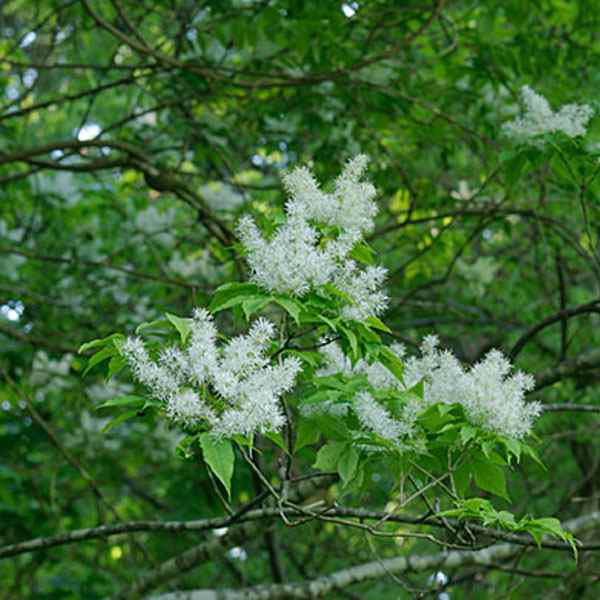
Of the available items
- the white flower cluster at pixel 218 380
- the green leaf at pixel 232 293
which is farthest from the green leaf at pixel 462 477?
the green leaf at pixel 232 293

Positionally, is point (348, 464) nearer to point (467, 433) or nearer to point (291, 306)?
point (467, 433)

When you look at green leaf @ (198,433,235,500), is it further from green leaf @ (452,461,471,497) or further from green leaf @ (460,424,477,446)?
green leaf @ (452,461,471,497)

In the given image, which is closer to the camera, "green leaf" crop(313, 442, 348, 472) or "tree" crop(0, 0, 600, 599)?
"tree" crop(0, 0, 600, 599)

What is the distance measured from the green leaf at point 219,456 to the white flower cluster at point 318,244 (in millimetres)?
306

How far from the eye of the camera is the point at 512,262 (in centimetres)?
576

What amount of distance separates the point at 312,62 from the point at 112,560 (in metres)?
3.66

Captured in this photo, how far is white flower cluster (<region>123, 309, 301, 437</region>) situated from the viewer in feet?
6.06

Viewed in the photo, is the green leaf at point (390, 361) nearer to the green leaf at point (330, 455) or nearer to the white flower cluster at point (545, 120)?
the green leaf at point (330, 455)

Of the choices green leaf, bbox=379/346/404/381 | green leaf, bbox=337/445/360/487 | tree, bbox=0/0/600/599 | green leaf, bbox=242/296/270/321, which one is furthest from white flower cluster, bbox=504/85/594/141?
green leaf, bbox=242/296/270/321

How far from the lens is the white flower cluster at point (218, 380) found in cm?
185

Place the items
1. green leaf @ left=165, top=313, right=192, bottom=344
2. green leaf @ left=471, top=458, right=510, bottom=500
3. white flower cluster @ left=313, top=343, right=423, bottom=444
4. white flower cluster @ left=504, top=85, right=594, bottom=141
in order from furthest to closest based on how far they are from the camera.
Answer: white flower cluster @ left=504, top=85, right=594, bottom=141, green leaf @ left=471, top=458, right=510, bottom=500, white flower cluster @ left=313, top=343, right=423, bottom=444, green leaf @ left=165, top=313, right=192, bottom=344

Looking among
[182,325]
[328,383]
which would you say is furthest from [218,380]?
[328,383]

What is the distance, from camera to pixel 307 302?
6.51ft

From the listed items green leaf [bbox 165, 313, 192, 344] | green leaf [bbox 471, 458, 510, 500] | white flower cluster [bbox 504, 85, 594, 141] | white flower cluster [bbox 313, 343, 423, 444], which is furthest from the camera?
white flower cluster [bbox 504, 85, 594, 141]
